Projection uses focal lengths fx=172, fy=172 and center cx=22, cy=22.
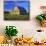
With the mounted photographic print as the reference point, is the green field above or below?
below

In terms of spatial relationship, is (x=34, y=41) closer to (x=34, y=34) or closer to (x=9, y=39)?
(x=34, y=34)

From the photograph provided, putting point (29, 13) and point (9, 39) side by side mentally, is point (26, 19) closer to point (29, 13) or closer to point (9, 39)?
point (29, 13)

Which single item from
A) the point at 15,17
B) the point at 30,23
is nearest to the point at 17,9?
the point at 15,17

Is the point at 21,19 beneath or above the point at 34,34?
above

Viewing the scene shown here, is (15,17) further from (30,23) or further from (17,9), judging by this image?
(30,23)

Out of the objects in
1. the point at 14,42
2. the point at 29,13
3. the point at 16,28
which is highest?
the point at 29,13

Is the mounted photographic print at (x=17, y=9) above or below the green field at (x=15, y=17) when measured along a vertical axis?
above

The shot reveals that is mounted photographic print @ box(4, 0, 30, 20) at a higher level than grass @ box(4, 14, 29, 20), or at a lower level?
higher

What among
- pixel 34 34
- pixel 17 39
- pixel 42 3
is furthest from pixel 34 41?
pixel 42 3
